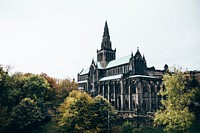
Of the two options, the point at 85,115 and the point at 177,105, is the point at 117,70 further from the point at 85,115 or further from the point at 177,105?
the point at 177,105

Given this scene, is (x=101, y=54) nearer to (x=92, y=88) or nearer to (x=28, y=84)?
(x=92, y=88)

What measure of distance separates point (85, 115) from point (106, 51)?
159 ft

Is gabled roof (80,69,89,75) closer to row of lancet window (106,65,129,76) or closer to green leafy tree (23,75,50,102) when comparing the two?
row of lancet window (106,65,129,76)

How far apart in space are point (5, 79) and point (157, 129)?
42.0 meters

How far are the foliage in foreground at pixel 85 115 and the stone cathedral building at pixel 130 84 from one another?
1337 centimetres

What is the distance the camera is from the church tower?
8912 centimetres


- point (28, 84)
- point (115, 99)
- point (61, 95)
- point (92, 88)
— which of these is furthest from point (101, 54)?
point (28, 84)

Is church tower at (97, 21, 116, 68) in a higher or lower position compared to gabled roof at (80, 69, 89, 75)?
higher

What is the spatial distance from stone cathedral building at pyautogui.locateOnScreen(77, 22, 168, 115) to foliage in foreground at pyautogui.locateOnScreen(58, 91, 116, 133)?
527 inches

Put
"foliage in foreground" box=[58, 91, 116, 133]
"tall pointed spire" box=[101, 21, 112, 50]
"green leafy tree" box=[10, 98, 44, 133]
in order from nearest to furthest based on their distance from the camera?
"foliage in foreground" box=[58, 91, 116, 133]
"green leafy tree" box=[10, 98, 44, 133]
"tall pointed spire" box=[101, 21, 112, 50]

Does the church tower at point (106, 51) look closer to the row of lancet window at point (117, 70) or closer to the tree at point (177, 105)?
the row of lancet window at point (117, 70)

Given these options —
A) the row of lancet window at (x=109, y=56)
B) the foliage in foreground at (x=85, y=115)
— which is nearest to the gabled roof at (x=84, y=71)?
the row of lancet window at (x=109, y=56)

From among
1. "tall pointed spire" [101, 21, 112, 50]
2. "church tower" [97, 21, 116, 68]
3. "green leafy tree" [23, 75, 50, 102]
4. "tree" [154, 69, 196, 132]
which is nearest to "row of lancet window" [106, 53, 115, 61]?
"church tower" [97, 21, 116, 68]

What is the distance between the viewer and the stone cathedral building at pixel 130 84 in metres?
61.3
